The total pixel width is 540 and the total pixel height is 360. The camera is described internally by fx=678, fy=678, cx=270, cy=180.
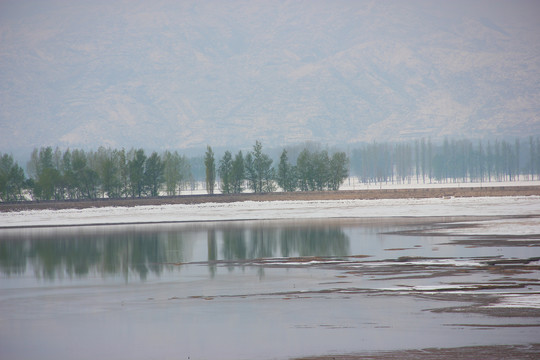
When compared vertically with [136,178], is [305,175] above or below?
below

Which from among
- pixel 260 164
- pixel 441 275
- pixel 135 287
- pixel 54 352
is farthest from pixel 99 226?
pixel 260 164

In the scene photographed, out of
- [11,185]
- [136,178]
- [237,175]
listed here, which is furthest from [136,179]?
[11,185]

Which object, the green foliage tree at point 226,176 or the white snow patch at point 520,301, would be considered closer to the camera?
the white snow patch at point 520,301

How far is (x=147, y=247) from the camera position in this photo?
140ft

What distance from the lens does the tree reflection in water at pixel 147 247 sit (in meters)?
33.5

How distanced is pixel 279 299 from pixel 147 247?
2162 cm

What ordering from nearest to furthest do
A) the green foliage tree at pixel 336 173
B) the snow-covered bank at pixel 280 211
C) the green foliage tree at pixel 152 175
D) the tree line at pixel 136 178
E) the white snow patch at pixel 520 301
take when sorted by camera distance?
the white snow patch at pixel 520 301 → the snow-covered bank at pixel 280 211 → the tree line at pixel 136 178 → the green foliage tree at pixel 152 175 → the green foliage tree at pixel 336 173

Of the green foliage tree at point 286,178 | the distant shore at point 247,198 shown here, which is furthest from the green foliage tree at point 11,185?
the green foliage tree at point 286,178

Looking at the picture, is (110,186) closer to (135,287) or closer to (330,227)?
(330,227)

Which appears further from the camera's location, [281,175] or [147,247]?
[281,175]

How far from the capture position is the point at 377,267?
28844 mm

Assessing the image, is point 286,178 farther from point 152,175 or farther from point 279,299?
point 279,299

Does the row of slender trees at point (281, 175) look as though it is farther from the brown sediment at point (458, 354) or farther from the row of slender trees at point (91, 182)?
the brown sediment at point (458, 354)

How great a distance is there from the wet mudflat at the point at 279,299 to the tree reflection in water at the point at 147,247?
181mm
